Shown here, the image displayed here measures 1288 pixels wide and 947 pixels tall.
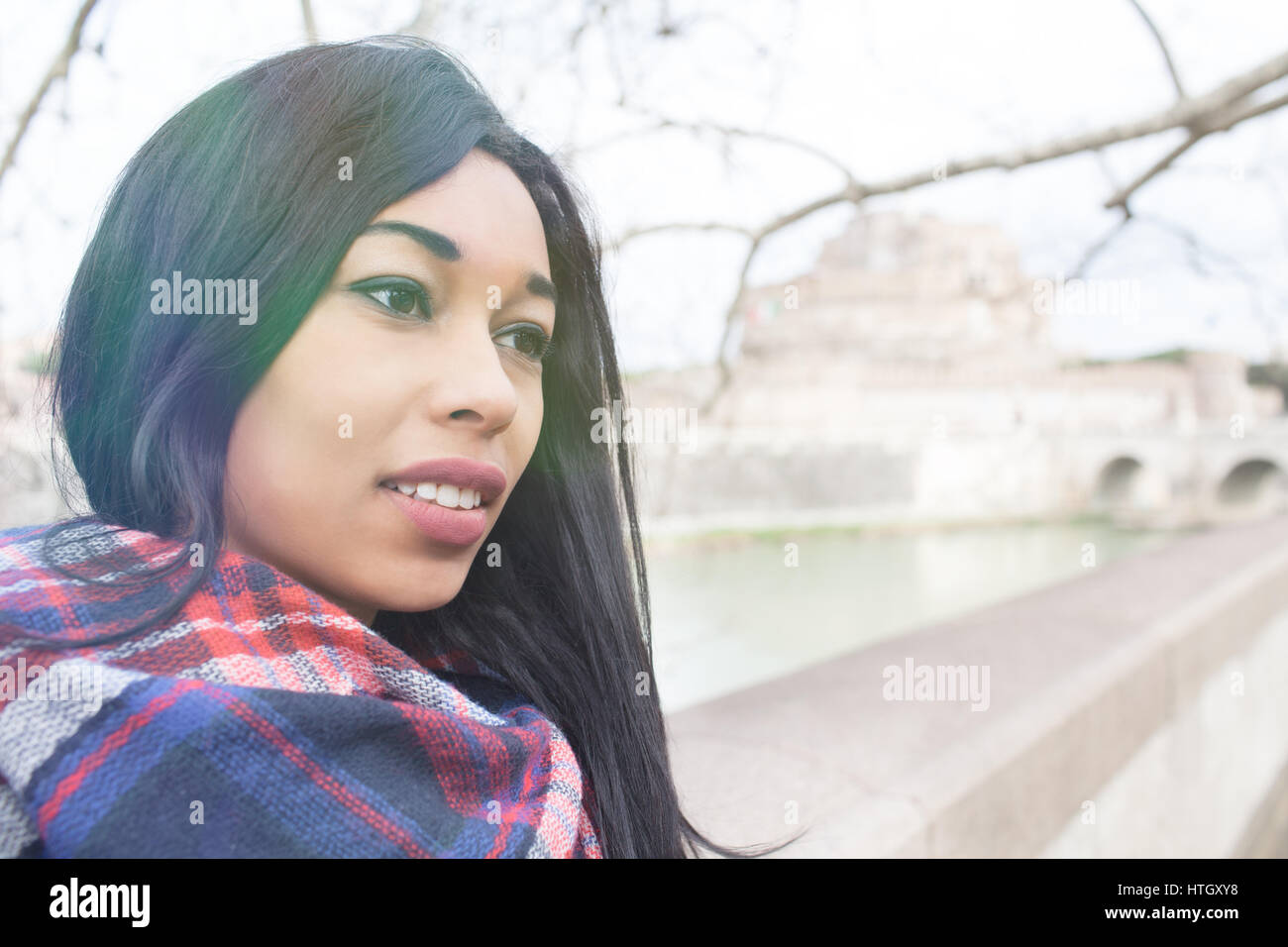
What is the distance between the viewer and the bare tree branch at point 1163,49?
6.84 ft

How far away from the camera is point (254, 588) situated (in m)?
0.65

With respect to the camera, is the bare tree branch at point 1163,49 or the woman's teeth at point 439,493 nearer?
the woman's teeth at point 439,493

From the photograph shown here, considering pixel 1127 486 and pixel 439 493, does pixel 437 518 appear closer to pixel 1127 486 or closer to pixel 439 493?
pixel 439 493

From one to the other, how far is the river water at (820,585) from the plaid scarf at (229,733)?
8.74 ft

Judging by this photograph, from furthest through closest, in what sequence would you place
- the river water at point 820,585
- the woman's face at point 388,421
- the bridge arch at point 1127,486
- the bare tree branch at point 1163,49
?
1. the bridge arch at point 1127,486
2. the river water at point 820,585
3. the bare tree branch at point 1163,49
4. the woman's face at point 388,421

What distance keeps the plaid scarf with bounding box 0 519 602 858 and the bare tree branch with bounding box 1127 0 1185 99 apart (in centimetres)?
220

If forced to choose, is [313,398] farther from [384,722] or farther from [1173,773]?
[1173,773]

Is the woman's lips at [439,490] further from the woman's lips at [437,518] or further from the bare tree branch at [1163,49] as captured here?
the bare tree branch at [1163,49]

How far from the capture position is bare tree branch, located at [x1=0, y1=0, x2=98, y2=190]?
2.36m

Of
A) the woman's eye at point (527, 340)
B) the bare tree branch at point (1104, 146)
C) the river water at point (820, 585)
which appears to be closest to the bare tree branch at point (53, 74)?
the bare tree branch at point (1104, 146)

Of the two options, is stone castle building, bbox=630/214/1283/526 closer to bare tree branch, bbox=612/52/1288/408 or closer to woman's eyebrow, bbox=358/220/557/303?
bare tree branch, bbox=612/52/1288/408
